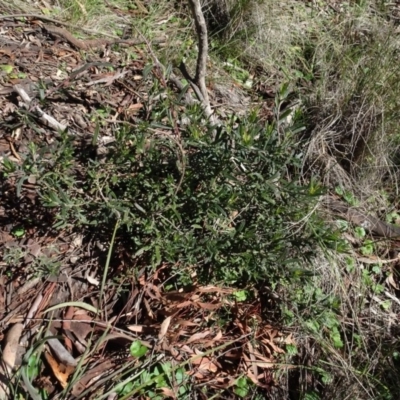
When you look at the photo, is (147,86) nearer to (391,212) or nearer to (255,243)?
(255,243)

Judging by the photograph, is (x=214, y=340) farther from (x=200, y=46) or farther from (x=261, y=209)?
(x=200, y=46)

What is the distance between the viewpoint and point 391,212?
3.51m

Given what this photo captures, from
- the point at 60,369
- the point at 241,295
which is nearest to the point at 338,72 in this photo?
the point at 241,295

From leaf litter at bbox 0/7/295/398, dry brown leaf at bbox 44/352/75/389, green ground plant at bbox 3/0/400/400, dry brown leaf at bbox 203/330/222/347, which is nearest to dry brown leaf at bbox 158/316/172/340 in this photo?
leaf litter at bbox 0/7/295/398

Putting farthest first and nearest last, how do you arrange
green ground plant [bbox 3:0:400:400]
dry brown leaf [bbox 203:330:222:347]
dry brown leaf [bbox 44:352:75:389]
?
1. dry brown leaf [bbox 203:330:222:347]
2. green ground plant [bbox 3:0:400:400]
3. dry brown leaf [bbox 44:352:75:389]

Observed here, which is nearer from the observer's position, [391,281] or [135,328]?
[135,328]

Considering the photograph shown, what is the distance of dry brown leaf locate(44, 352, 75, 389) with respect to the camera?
242cm

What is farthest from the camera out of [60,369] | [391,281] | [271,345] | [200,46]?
[391,281]

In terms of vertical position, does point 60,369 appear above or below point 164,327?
below

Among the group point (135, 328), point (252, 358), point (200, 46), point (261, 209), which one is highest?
point (200, 46)

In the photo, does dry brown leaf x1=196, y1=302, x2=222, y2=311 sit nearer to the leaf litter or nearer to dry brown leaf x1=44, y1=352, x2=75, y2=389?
the leaf litter

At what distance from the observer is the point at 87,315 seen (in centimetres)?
265

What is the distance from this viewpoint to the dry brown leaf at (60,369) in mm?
2420

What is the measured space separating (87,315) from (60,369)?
0.28 metres
